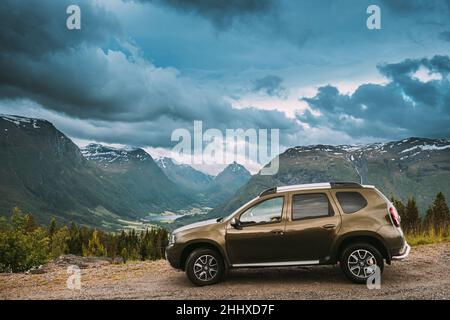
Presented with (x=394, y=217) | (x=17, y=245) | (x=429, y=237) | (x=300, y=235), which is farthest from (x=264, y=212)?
(x=17, y=245)

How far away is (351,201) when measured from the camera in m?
10.7

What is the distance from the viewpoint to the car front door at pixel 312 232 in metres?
10.4

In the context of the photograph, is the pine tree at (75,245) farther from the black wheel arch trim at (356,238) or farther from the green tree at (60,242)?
the black wheel arch trim at (356,238)

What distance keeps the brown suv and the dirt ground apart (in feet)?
1.83

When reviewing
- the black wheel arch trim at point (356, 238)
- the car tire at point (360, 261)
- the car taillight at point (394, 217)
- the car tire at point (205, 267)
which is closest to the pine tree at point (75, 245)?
the car tire at point (205, 267)

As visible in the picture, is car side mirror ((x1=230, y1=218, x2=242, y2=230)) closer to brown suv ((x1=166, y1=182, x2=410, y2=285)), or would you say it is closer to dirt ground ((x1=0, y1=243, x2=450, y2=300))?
brown suv ((x1=166, y1=182, x2=410, y2=285))

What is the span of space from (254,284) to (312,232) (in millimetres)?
1998

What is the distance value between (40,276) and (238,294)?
295 inches

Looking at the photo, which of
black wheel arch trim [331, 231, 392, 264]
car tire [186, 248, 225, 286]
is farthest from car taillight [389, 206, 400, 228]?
car tire [186, 248, 225, 286]

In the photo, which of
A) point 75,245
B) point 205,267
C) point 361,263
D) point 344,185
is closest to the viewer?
point 361,263

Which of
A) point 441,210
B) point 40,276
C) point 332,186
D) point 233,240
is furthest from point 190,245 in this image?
point 441,210

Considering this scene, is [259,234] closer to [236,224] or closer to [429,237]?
[236,224]

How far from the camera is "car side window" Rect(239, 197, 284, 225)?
10.8 meters

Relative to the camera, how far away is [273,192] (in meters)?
11.0
